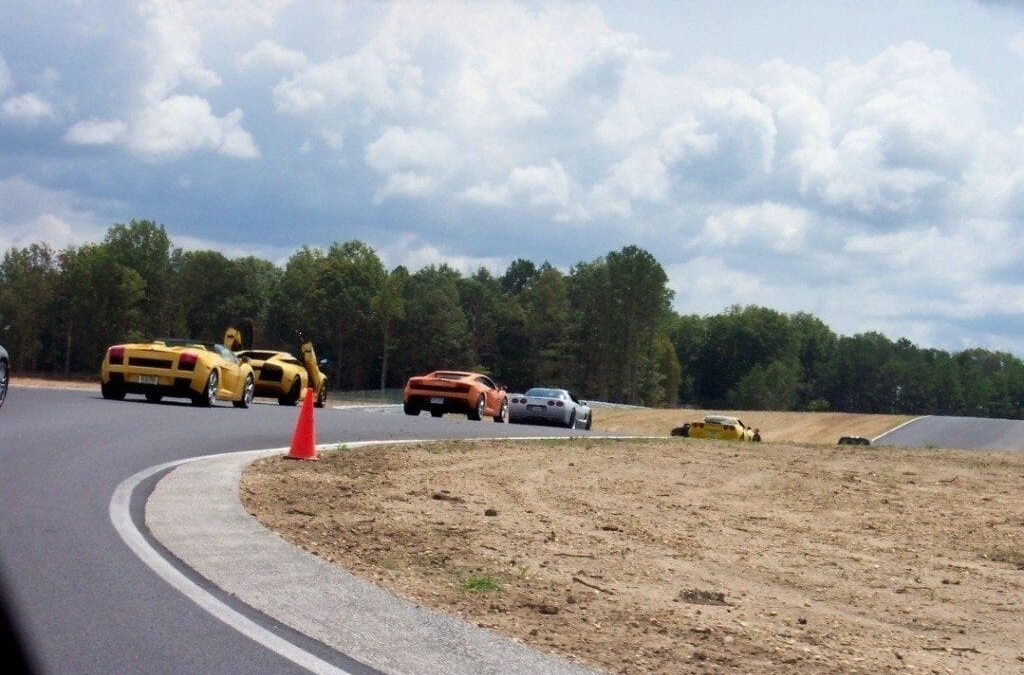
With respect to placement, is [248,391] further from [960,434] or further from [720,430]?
[960,434]

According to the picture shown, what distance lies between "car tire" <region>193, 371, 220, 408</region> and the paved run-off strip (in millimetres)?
12592

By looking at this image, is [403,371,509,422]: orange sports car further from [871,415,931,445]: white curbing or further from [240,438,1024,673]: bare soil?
[871,415,931,445]: white curbing

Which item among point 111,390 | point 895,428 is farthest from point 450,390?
point 895,428

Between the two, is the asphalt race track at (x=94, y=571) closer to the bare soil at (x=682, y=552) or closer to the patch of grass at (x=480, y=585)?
the bare soil at (x=682, y=552)

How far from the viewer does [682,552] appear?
10.0m

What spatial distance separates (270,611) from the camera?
618 cm

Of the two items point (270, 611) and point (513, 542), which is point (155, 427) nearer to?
point (513, 542)

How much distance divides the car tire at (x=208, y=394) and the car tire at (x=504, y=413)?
37.6 ft

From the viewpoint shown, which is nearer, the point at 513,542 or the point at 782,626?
the point at 782,626

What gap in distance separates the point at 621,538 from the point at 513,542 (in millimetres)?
1333

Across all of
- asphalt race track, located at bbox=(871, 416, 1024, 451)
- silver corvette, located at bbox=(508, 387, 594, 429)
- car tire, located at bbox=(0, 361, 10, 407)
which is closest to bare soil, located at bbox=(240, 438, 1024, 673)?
car tire, located at bbox=(0, 361, 10, 407)

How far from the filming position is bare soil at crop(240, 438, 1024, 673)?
665 cm

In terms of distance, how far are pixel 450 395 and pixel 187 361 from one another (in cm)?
1016

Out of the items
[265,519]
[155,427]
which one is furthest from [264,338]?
[265,519]
